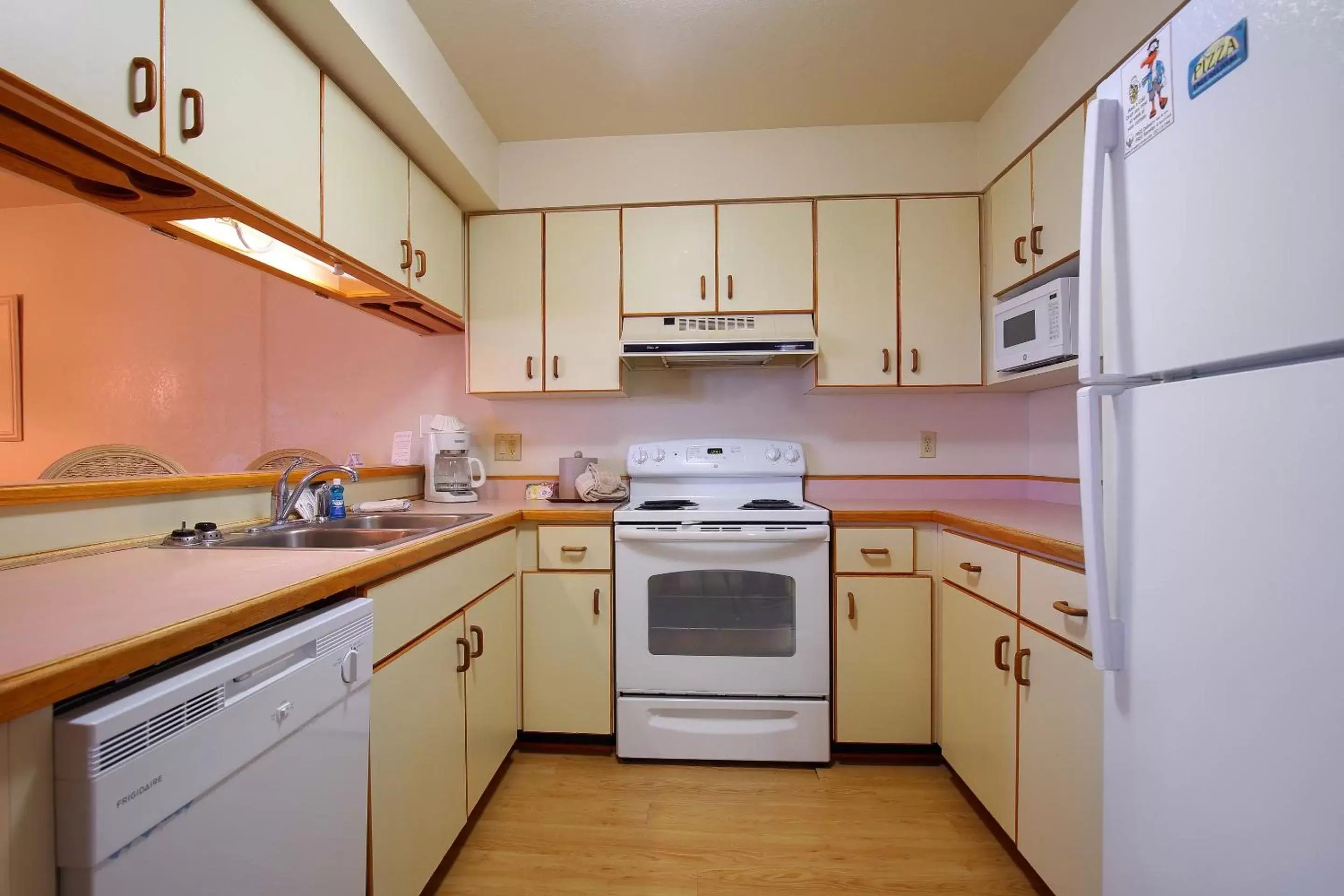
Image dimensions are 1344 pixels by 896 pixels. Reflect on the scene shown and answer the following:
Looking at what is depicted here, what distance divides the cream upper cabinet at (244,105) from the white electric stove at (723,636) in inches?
51.5

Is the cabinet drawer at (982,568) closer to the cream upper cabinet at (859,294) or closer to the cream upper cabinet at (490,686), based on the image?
the cream upper cabinet at (859,294)

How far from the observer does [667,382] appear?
242 centimetres

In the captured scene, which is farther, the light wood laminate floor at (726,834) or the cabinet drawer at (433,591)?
the light wood laminate floor at (726,834)

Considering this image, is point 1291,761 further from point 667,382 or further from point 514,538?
point 667,382

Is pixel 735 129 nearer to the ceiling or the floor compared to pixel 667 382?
nearer to the ceiling

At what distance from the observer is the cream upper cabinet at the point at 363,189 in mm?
1405

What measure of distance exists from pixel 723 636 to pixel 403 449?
161 centimetres

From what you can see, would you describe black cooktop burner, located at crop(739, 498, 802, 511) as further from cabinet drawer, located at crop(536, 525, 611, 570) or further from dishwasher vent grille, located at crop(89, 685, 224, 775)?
dishwasher vent grille, located at crop(89, 685, 224, 775)

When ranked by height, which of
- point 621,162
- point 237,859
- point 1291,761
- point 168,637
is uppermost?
point 621,162

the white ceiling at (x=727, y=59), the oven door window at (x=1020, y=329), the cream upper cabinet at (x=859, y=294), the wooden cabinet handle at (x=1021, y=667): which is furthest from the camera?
the cream upper cabinet at (x=859, y=294)

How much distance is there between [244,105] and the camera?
1134 mm

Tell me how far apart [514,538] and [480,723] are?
1.96 ft

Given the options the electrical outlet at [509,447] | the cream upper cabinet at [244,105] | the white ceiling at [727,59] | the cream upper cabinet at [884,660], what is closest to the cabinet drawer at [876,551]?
the cream upper cabinet at [884,660]

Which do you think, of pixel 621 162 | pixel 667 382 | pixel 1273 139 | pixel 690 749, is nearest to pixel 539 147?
pixel 621 162
